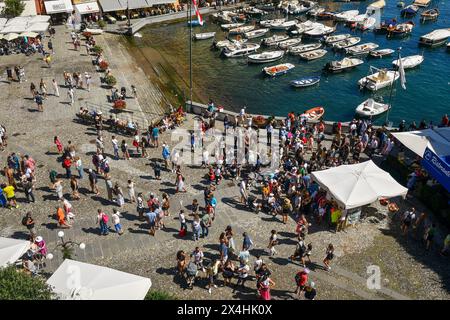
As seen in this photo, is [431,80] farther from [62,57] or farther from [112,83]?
[62,57]

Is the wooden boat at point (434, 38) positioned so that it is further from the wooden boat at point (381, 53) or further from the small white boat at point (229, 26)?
the small white boat at point (229, 26)

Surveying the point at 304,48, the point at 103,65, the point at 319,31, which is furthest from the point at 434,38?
the point at 103,65

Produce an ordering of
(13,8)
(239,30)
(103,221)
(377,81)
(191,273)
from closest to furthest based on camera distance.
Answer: (191,273)
(103,221)
(377,81)
(13,8)
(239,30)

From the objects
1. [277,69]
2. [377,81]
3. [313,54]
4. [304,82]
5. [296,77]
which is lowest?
[296,77]

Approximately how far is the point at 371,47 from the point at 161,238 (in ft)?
137

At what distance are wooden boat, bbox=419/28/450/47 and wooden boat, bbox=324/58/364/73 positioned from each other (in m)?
12.9

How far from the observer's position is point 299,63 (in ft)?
166

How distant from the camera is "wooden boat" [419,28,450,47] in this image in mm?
55688

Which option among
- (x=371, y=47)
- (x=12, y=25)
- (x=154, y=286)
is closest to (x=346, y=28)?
(x=371, y=47)

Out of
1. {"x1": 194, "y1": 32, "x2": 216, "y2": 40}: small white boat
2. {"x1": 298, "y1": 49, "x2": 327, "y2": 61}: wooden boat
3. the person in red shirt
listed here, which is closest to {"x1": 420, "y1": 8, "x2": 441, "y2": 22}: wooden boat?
{"x1": 298, "y1": 49, "x2": 327, "y2": 61}: wooden boat

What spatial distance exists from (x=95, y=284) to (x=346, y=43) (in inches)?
1842

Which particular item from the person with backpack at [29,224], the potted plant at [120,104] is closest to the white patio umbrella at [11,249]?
the person with backpack at [29,224]

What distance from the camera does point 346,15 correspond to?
6356 cm

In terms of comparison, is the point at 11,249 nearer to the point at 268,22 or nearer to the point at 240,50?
the point at 240,50
